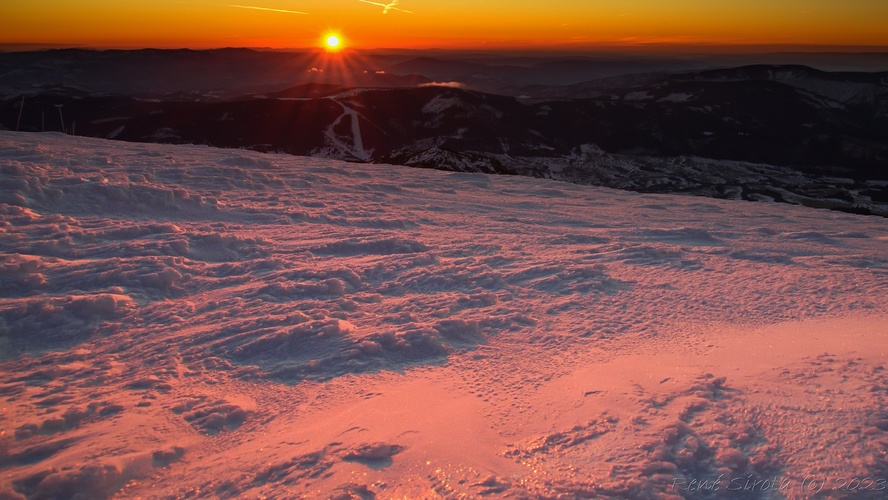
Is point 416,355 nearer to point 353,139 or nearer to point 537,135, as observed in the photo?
point 353,139

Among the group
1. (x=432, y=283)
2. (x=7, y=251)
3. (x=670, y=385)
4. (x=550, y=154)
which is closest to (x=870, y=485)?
→ (x=670, y=385)

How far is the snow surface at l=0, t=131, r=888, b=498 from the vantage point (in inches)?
152

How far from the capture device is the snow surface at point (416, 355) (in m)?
3.86

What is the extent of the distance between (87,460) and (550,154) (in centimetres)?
16028

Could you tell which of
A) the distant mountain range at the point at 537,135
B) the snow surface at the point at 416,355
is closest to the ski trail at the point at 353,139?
the distant mountain range at the point at 537,135

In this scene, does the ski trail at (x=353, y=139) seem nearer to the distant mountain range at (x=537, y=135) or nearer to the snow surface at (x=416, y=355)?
the distant mountain range at (x=537, y=135)

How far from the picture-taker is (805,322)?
21.7ft

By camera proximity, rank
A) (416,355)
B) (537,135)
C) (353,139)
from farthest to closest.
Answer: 1. (537,135)
2. (353,139)
3. (416,355)

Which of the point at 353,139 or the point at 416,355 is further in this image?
the point at 353,139

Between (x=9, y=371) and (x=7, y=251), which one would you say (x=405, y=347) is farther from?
(x=7, y=251)

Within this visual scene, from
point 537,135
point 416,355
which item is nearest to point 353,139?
point 537,135

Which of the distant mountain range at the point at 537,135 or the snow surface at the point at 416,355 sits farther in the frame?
the distant mountain range at the point at 537,135

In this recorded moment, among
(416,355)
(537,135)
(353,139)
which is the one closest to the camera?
(416,355)

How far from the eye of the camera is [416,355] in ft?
19.3
